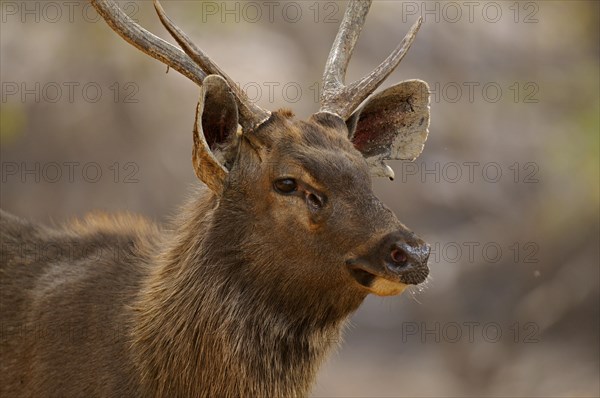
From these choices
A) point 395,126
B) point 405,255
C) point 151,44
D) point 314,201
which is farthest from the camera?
point 395,126

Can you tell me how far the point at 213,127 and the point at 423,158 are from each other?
9.44 m

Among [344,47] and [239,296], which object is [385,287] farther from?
[344,47]

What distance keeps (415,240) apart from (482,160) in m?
10.3

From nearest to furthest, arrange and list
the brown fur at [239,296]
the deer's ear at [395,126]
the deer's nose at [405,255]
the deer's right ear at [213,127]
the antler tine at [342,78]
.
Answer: the deer's nose at [405,255], the deer's right ear at [213,127], the brown fur at [239,296], the antler tine at [342,78], the deer's ear at [395,126]

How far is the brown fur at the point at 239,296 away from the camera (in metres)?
5.48

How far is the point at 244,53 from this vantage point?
48.2 ft

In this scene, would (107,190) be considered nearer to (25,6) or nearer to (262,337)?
(25,6)

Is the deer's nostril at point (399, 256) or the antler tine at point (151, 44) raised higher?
the antler tine at point (151, 44)

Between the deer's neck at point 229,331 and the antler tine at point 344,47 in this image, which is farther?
the antler tine at point 344,47

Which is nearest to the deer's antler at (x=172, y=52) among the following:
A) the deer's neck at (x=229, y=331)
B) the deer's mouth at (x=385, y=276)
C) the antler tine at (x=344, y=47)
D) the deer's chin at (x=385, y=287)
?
the deer's neck at (x=229, y=331)

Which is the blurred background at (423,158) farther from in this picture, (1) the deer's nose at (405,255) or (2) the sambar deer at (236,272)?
(1) the deer's nose at (405,255)

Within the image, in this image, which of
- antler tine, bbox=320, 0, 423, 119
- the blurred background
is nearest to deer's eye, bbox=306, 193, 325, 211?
antler tine, bbox=320, 0, 423, 119

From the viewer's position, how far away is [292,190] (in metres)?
5.55

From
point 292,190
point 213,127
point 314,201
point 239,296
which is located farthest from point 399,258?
point 213,127
